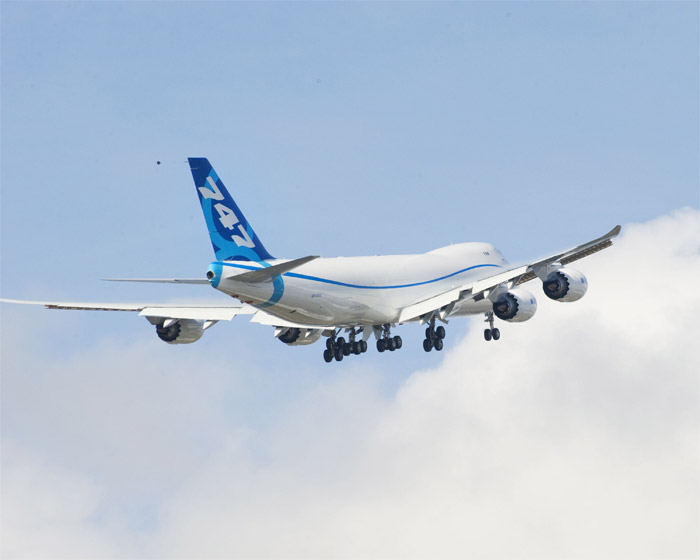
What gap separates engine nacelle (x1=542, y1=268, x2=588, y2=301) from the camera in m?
53.3

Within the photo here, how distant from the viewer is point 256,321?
5181 cm

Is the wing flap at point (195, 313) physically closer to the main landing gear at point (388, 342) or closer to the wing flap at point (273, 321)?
the wing flap at point (273, 321)

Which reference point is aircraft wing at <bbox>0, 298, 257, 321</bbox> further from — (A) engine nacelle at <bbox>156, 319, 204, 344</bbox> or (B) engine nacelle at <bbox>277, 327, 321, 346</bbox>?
(B) engine nacelle at <bbox>277, 327, 321, 346</bbox>

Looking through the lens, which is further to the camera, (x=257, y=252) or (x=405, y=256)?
(x=405, y=256)

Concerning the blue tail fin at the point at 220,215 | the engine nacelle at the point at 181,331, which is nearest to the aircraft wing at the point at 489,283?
the engine nacelle at the point at 181,331

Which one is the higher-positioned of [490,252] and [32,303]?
[490,252]

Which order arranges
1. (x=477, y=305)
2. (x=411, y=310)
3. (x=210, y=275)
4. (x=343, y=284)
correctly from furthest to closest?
(x=477, y=305)
(x=411, y=310)
(x=343, y=284)
(x=210, y=275)

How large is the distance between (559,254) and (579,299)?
3.56 m

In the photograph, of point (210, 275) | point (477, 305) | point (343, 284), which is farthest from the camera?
point (477, 305)

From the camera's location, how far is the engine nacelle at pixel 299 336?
56.4 metres

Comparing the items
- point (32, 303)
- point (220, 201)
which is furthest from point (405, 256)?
point (32, 303)

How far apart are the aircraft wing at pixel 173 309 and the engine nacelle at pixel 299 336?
336 centimetres

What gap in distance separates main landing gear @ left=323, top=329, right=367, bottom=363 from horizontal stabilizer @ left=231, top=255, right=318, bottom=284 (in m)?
9.21

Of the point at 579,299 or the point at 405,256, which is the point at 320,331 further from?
the point at 579,299
